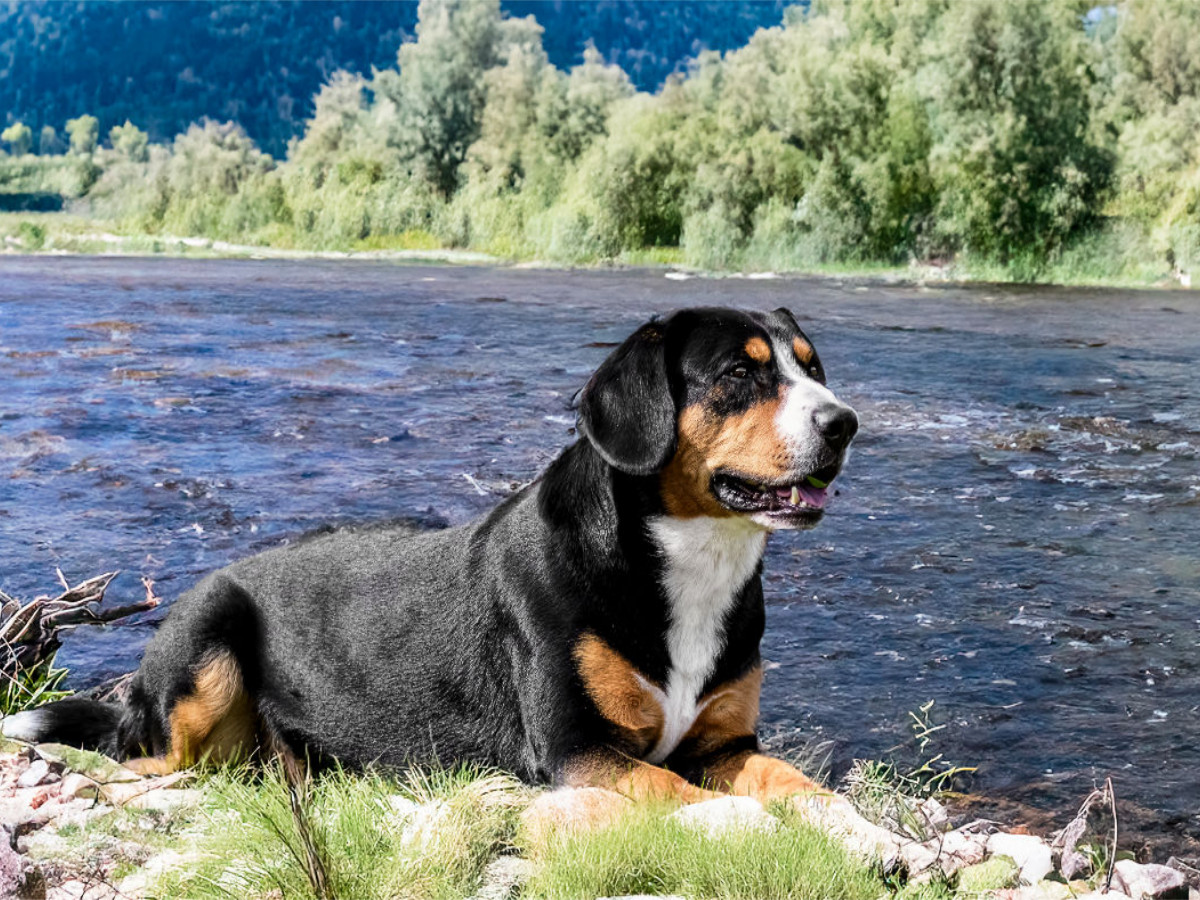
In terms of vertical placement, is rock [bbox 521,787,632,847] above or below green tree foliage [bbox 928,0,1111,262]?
below

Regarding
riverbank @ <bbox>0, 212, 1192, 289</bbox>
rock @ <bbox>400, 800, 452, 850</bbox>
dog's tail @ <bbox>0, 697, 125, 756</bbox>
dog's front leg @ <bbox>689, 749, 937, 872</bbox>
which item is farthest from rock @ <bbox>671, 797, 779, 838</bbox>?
riverbank @ <bbox>0, 212, 1192, 289</bbox>

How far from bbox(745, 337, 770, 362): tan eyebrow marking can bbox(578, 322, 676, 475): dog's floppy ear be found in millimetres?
249

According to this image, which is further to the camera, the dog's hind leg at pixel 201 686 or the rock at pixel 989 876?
the dog's hind leg at pixel 201 686

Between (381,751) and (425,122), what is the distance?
3670 cm

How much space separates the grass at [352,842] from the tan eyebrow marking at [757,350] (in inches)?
56.6

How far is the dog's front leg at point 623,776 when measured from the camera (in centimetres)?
369

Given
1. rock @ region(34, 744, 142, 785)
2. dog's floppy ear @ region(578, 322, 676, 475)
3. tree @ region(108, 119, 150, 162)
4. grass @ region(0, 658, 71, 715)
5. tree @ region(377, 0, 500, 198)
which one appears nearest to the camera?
dog's floppy ear @ region(578, 322, 676, 475)

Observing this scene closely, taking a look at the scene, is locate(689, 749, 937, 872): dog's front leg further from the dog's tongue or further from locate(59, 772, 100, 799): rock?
locate(59, 772, 100, 799): rock

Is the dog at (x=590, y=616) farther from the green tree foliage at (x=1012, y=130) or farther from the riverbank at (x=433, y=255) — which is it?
the green tree foliage at (x=1012, y=130)

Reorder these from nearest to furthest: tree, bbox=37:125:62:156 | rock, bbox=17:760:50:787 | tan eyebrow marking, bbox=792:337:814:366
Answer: tan eyebrow marking, bbox=792:337:814:366
rock, bbox=17:760:50:787
tree, bbox=37:125:62:156

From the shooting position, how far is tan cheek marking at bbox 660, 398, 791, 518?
12.2ft

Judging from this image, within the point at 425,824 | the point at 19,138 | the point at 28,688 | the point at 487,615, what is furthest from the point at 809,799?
the point at 19,138

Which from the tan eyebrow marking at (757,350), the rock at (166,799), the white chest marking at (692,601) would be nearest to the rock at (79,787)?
the rock at (166,799)

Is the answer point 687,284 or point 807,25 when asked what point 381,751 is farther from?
point 807,25
